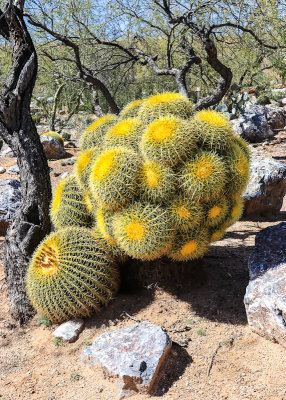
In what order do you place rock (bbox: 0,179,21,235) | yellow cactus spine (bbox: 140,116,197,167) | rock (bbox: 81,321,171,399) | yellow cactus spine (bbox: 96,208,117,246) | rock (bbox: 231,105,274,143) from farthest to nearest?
rock (bbox: 231,105,274,143)
rock (bbox: 0,179,21,235)
yellow cactus spine (bbox: 96,208,117,246)
yellow cactus spine (bbox: 140,116,197,167)
rock (bbox: 81,321,171,399)

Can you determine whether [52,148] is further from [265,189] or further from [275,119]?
[275,119]

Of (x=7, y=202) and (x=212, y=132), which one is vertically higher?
(x=212, y=132)

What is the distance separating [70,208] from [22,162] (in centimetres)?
73

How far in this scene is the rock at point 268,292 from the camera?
3.01m

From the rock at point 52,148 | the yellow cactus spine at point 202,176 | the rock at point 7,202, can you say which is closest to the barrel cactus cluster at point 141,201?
the yellow cactus spine at point 202,176

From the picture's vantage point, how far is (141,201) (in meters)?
3.26

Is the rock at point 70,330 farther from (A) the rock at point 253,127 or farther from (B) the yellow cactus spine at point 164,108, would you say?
(A) the rock at point 253,127

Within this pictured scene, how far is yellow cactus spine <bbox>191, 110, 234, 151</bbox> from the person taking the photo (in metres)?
3.27

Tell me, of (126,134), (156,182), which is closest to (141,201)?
(156,182)

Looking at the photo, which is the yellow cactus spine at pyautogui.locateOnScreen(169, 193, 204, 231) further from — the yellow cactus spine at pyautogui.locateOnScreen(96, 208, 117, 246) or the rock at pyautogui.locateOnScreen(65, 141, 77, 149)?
the rock at pyautogui.locateOnScreen(65, 141, 77, 149)

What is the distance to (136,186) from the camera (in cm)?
323

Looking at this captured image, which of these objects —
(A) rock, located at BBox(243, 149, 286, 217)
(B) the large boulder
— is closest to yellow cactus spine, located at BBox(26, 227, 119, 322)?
(A) rock, located at BBox(243, 149, 286, 217)

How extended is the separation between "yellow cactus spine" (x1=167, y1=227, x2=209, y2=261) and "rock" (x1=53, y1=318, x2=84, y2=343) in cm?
103

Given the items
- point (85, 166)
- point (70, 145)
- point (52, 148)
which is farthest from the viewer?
point (70, 145)
